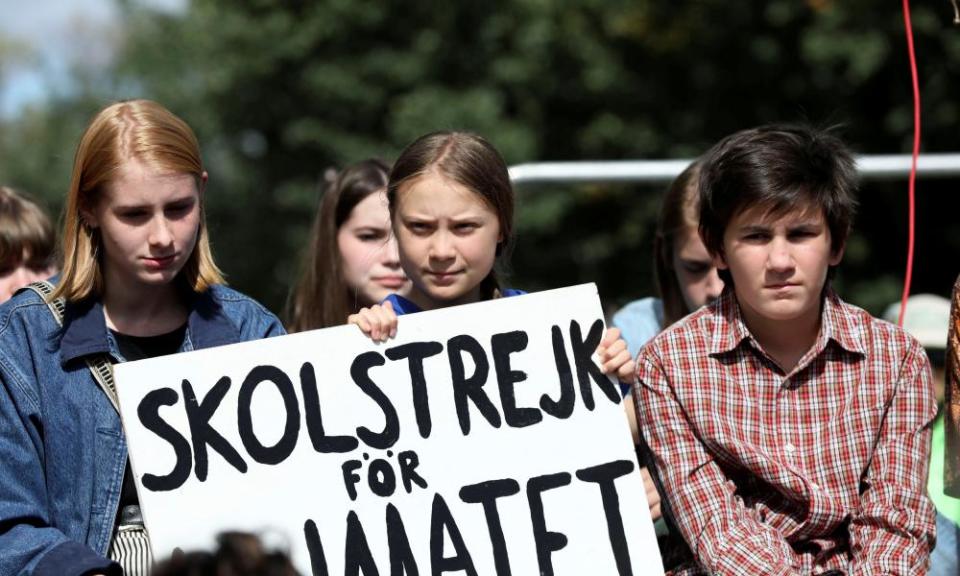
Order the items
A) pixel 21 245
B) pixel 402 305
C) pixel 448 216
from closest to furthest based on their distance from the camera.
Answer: pixel 448 216 < pixel 402 305 < pixel 21 245

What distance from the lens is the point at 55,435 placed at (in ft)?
11.2

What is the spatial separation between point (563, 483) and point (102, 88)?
104 feet

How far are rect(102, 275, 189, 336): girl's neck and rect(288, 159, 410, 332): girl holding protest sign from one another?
1.11 meters

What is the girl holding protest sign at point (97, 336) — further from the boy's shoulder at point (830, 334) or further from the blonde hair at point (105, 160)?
the boy's shoulder at point (830, 334)

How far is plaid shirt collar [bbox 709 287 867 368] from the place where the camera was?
11.7ft

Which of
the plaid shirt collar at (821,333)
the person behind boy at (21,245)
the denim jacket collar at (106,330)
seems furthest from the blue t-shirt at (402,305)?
the person behind boy at (21,245)

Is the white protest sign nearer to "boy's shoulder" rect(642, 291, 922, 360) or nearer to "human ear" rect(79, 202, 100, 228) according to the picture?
"boy's shoulder" rect(642, 291, 922, 360)

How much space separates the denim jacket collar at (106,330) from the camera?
3.47 metres

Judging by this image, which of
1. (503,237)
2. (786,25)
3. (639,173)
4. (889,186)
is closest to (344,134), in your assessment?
(786,25)

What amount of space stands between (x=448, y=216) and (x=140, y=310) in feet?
2.80

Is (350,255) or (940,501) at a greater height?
(350,255)

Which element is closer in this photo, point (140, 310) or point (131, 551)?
point (131, 551)

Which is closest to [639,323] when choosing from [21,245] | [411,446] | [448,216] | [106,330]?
[448,216]

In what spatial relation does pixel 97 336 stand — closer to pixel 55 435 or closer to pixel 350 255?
pixel 55 435
